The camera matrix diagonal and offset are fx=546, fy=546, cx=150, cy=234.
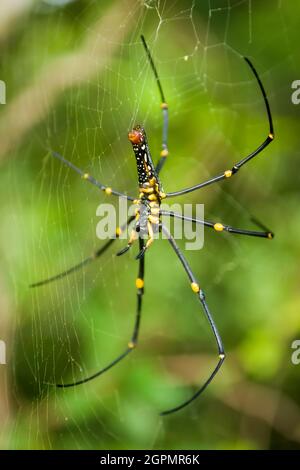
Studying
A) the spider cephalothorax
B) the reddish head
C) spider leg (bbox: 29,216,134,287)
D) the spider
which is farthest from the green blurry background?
the reddish head

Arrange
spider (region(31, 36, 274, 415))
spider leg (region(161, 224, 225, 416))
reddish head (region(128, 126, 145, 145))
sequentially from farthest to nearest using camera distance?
1. spider leg (region(161, 224, 225, 416))
2. spider (region(31, 36, 274, 415))
3. reddish head (region(128, 126, 145, 145))

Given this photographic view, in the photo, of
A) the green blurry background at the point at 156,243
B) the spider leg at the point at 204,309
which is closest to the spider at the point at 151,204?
the spider leg at the point at 204,309

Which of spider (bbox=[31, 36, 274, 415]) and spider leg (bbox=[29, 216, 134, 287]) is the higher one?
spider (bbox=[31, 36, 274, 415])

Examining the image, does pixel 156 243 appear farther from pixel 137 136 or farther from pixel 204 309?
pixel 137 136

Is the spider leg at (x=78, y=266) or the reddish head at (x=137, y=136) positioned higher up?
the reddish head at (x=137, y=136)

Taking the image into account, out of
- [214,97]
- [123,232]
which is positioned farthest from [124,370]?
[214,97]

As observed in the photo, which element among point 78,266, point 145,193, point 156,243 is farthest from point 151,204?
Answer: point 156,243

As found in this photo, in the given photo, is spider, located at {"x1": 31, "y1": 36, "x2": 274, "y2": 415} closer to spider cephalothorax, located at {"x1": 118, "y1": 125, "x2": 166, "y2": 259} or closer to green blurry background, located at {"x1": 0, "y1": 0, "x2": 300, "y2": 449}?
spider cephalothorax, located at {"x1": 118, "y1": 125, "x2": 166, "y2": 259}

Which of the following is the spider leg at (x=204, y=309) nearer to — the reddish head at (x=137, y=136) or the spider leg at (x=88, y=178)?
the spider leg at (x=88, y=178)

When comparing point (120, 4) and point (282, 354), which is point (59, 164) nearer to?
point (120, 4)
